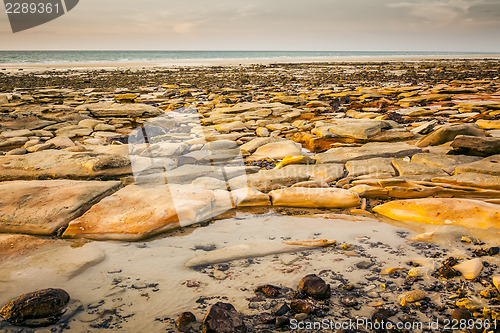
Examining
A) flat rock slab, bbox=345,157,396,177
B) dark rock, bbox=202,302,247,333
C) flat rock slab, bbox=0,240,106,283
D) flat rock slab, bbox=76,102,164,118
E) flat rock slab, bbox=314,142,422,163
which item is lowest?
flat rock slab, bbox=0,240,106,283

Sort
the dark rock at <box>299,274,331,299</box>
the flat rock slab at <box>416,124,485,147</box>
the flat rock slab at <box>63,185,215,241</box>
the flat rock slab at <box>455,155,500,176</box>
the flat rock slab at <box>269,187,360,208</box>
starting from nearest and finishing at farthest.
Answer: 1. the dark rock at <box>299,274,331,299</box>
2. the flat rock slab at <box>63,185,215,241</box>
3. the flat rock slab at <box>269,187,360,208</box>
4. the flat rock slab at <box>455,155,500,176</box>
5. the flat rock slab at <box>416,124,485,147</box>

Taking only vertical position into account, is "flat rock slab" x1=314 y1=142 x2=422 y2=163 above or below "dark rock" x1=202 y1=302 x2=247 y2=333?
above

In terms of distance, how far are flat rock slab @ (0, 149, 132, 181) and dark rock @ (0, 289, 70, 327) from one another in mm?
2035

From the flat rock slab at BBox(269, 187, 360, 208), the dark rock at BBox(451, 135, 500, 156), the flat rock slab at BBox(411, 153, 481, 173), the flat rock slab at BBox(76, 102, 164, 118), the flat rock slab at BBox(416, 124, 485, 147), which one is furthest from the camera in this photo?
the flat rock slab at BBox(76, 102, 164, 118)

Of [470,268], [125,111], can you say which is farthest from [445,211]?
[125,111]

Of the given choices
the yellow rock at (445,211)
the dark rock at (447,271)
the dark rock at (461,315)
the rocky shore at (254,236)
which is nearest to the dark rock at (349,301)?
the rocky shore at (254,236)

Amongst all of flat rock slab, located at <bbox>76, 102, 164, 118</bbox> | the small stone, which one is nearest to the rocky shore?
the small stone

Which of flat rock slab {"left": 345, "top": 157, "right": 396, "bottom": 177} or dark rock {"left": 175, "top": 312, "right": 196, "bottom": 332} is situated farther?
flat rock slab {"left": 345, "top": 157, "right": 396, "bottom": 177}

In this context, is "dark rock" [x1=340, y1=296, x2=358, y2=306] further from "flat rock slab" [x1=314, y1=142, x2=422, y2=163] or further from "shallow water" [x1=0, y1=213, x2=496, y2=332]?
"flat rock slab" [x1=314, y1=142, x2=422, y2=163]

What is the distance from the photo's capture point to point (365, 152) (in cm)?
381

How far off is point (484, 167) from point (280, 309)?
268 cm

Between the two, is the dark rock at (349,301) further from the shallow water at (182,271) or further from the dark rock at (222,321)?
the dark rock at (222,321)

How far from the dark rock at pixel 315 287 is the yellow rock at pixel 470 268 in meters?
0.75

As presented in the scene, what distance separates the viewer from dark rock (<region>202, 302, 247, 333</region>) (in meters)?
1.26
